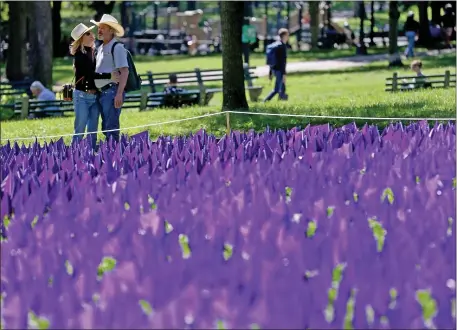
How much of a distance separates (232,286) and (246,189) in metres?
2.20

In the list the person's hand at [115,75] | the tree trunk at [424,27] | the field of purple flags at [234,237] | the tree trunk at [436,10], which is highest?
the tree trunk at [436,10]

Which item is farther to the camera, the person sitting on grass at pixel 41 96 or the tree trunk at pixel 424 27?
the tree trunk at pixel 424 27

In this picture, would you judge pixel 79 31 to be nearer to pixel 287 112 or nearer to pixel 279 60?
pixel 287 112

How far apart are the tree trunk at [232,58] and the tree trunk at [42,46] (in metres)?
11.6

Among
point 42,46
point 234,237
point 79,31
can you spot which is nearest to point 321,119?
point 79,31

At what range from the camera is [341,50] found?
4956 centimetres

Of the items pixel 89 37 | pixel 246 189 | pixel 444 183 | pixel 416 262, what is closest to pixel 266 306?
pixel 416 262

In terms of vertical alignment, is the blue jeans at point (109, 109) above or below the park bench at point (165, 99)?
above

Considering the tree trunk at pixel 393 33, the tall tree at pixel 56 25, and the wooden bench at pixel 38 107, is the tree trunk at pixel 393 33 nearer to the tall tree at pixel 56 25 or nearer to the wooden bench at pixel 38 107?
the wooden bench at pixel 38 107

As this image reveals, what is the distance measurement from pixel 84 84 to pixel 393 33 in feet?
78.0

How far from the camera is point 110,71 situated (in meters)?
12.2

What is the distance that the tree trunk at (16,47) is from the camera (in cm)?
3647

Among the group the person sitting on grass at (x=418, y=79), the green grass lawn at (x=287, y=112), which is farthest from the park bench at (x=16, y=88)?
the person sitting on grass at (x=418, y=79)

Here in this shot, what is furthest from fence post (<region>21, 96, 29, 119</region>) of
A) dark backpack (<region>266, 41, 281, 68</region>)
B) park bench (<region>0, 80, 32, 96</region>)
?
park bench (<region>0, 80, 32, 96</region>)
